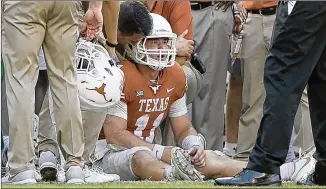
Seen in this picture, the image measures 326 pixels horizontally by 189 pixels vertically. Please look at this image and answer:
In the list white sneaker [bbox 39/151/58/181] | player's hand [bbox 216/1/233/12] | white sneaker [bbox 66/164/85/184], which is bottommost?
white sneaker [bbox 39/151/58/181]

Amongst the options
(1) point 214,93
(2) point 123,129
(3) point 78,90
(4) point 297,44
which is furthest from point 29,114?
(1) point 214,93

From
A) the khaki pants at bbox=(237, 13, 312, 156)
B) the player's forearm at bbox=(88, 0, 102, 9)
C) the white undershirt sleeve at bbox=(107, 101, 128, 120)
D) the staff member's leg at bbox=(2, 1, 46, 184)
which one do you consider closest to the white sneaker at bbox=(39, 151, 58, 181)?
the staff member's leg at bbox=(2, 1, 46, 184)

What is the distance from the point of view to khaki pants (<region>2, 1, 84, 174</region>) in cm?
623

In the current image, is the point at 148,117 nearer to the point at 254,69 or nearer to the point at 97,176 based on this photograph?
the point at 97,176

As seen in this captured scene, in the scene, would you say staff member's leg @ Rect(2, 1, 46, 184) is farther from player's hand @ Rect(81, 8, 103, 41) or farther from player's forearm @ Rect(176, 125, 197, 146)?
player's forearm @ Rect(176, 125, 197, 146)

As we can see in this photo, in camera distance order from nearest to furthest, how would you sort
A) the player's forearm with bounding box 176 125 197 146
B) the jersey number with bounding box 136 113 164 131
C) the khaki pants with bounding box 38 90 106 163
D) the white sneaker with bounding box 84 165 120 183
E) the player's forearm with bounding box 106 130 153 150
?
the white sneaker with bounding box 84 165 120 183 < the khaki pants with bounding box 38 90 106 163 < the player's forearm with bounding box 106 130 153 150 < the jersey number with bounding box 136 113 164 131 < the player's forearm with bounding box 176 125 197 146

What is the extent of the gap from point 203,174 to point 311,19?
1.90 m

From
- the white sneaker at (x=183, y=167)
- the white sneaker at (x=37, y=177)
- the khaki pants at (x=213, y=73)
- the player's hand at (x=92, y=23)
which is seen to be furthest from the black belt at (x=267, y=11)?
the white sneaker at (x=37, y=177)

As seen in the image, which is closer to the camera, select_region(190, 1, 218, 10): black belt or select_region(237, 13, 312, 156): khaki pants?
select_region(237, 13, 312, 156): khaki pants

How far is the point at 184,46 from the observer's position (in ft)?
27.8

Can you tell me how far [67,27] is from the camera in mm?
6430

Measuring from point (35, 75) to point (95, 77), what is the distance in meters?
0.45

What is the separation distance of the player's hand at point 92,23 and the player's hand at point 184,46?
167cm

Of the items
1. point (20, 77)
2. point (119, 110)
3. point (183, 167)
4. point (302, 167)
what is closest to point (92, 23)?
point (20, 77)
